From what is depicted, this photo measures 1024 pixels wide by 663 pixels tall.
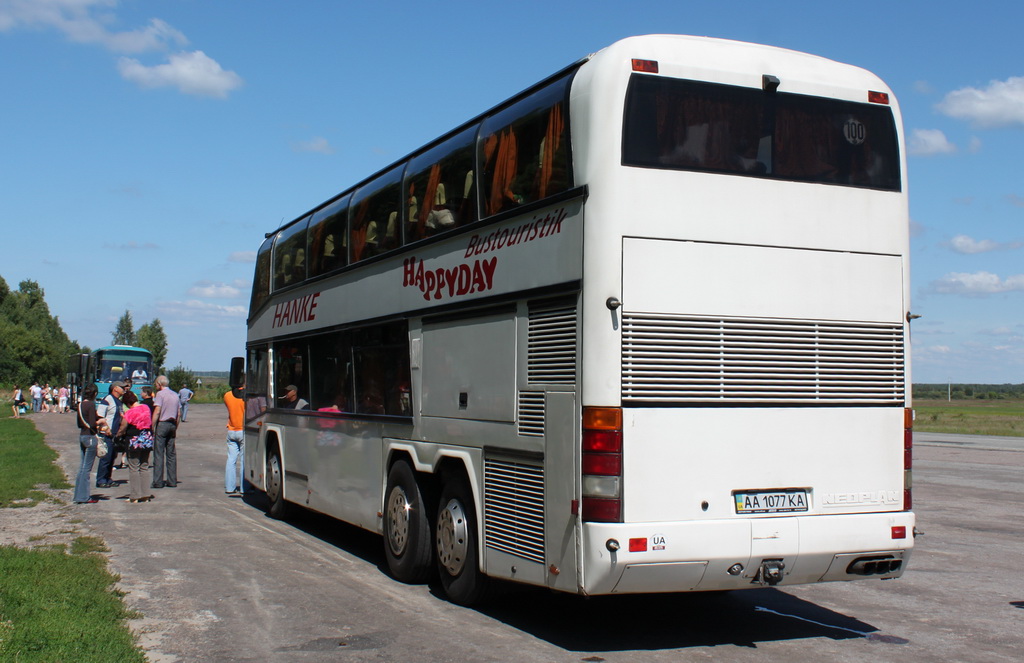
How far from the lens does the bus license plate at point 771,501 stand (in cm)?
700

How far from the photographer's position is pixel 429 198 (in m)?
9.68

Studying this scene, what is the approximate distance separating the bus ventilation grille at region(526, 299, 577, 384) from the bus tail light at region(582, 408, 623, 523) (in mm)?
418

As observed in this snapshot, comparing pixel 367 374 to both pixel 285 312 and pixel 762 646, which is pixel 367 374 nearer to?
pixel 285 312

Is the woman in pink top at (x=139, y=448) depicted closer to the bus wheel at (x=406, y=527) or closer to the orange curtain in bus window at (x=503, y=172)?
the bus wheel at (x=406, y=527)

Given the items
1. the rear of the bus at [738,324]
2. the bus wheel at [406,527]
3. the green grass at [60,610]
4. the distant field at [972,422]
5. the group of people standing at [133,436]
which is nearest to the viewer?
the green grass at [60,610]

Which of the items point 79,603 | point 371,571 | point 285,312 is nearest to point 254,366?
point 285,312

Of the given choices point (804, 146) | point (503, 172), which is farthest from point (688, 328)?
point (503, 172)

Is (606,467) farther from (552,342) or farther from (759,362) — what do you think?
(759,362)

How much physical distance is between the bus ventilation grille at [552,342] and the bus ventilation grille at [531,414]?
0.39 ft

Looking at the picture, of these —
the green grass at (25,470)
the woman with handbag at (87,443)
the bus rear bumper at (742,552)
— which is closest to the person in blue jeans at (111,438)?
the green grass at (25,470)

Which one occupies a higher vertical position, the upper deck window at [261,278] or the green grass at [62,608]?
the upper deck window at [261,278]

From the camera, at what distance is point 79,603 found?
7.95m

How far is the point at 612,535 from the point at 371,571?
14.4 feet

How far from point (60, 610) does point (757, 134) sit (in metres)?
6.09
